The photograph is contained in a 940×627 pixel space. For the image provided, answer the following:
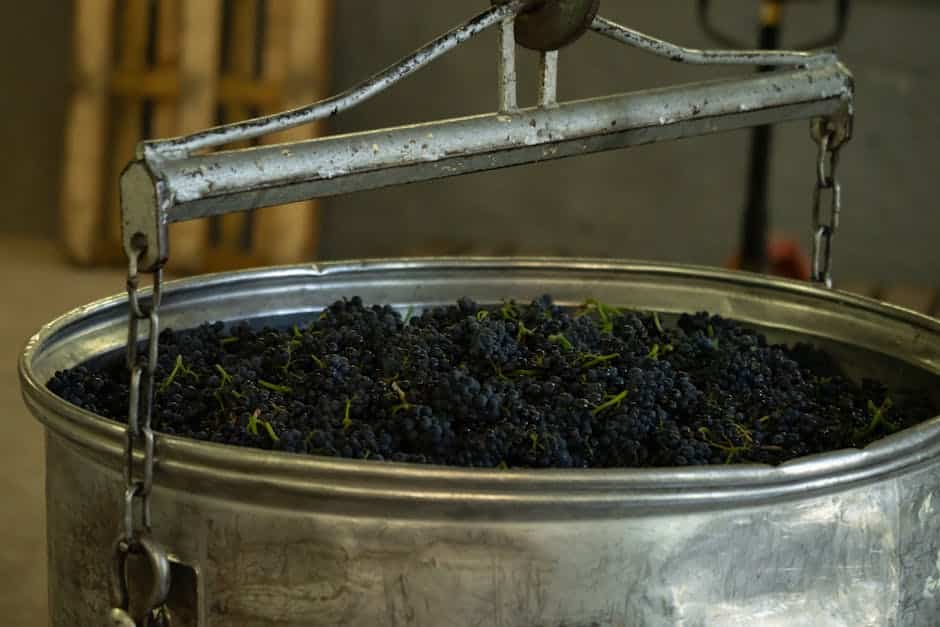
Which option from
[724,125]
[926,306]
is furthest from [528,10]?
[926,306]

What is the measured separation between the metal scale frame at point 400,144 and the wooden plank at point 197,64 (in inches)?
132

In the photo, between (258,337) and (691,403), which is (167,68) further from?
(691,403)

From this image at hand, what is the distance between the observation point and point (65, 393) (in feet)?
4.84

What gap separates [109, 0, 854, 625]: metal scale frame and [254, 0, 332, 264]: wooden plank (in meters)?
3.22

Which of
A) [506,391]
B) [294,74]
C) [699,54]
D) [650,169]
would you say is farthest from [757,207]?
[506,391]

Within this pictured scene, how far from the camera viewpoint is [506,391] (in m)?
1.44

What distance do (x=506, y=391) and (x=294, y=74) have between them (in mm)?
3609

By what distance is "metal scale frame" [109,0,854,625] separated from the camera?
45.3 inches

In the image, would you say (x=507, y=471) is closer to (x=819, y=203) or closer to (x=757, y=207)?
(x=819, y=203)

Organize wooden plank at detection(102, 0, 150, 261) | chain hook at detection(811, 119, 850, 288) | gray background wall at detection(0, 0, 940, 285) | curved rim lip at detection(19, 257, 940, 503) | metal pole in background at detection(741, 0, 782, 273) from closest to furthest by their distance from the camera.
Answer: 1. curved rim lip at detection(19, 257, 940, 503)
2. chain hook at detection(811, 119, 850, 288)
3. metal pole in background at detection(741, 0, 782, 273)
4. gray background wall at detection(0, 0, 940, 285)
5. wooden plank at detection(102, 0, 150, 261)

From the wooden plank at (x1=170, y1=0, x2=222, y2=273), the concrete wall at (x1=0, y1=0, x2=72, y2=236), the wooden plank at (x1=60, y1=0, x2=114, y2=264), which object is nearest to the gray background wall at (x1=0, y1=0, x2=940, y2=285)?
the concrete wall at (x1=0, y1=0, x2=72, y2=236)

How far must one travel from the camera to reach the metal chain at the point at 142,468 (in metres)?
1.14

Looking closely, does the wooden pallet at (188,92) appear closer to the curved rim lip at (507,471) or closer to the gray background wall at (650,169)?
the gray background wall at (650,169)

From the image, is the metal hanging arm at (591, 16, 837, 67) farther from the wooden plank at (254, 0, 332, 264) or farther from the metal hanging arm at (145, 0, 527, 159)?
the wooden plank at (254, 0, 332, 264)
